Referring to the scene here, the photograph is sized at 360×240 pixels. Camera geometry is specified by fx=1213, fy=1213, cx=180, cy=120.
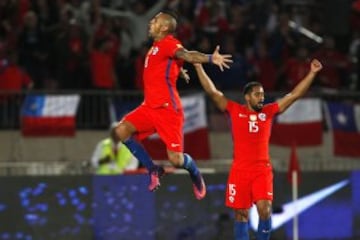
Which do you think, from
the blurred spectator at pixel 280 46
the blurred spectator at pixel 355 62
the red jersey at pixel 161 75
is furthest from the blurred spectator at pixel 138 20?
the red jersey at pixel 161 75

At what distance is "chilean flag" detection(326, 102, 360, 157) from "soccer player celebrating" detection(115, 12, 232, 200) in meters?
5.51

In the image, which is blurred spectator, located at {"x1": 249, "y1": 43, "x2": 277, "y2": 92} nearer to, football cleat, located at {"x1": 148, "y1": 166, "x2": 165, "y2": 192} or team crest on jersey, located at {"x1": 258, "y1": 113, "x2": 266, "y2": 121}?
team crest on jersey, located at {"x1": 258, "y1": 113, "x2": 266, "y2": 121}

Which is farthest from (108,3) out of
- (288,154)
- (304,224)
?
(304,224)

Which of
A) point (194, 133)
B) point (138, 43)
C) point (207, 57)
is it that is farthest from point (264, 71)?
point (207, 57)

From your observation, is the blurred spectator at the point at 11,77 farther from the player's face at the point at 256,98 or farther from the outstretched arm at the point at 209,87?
the player's face at the point at 256,98

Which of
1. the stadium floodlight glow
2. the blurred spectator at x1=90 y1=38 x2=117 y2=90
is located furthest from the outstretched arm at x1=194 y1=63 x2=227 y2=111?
the blurred spectator at x1=90 y1=38 x2=117 y2=90

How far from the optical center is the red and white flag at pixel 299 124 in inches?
747

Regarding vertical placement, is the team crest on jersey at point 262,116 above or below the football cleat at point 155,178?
above

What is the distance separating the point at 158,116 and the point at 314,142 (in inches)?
236

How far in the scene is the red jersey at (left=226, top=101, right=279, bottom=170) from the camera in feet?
48.3

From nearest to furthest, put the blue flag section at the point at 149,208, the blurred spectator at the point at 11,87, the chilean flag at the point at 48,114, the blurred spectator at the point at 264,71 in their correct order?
the blue flag section at the point at 149,208 → the chilean flag at the point at 48,114 → the blurred spectator at the point at 11,87 → the blurred spectator at the point at 264,71

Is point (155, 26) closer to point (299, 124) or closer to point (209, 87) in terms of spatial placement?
point (209, 87)

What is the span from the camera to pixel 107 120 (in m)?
19.1

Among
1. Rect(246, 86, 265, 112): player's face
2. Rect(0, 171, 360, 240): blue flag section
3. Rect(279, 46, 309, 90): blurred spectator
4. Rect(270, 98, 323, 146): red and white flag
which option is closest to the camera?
Rect(246, 86, 265, 112): player's face
